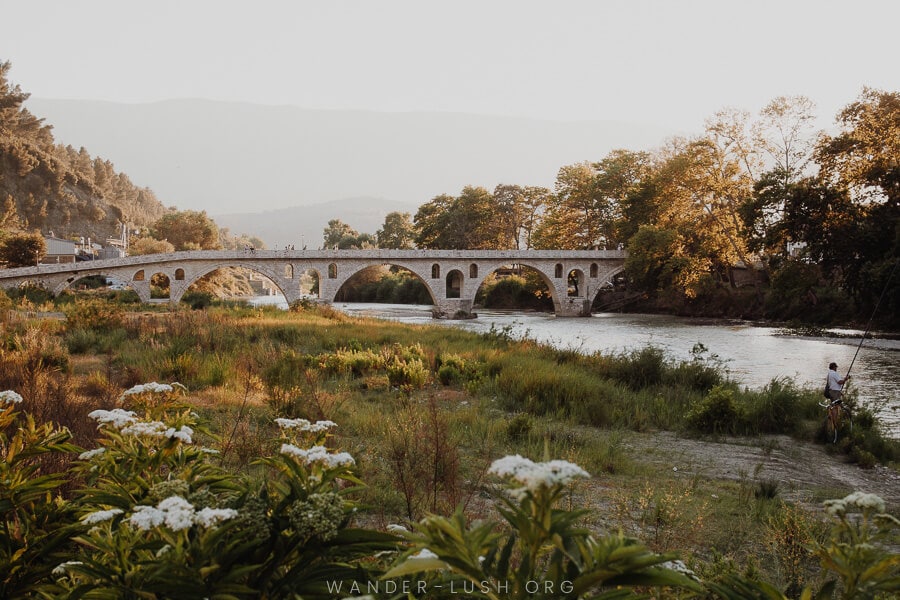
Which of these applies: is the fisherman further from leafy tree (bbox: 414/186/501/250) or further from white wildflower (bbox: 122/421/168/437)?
leafy tree (bbox: 414/186/501/250)

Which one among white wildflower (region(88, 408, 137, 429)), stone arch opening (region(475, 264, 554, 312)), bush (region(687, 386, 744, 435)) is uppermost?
stone arch opening (region(475, 264, 554, 312))

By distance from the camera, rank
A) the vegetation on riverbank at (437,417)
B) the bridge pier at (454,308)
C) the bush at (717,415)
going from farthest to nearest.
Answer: the bridge pier at (454,308) < the bush at (717,415) < the vegetation on riverbank at (437,417)

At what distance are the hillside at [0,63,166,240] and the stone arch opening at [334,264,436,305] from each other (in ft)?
99.5

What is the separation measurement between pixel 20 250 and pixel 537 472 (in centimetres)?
4636

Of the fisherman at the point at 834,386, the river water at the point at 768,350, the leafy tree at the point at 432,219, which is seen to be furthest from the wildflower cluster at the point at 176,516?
the leafy tree at the point at 432,219

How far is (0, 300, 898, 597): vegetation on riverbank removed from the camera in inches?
138

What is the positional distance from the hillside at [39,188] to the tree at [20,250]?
11.6 metres

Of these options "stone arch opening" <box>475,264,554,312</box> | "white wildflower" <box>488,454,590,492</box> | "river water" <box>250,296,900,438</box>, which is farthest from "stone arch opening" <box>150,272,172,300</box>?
"white wildflower" <box>488,454,590,492</box>

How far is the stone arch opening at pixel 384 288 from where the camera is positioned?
58.0 m

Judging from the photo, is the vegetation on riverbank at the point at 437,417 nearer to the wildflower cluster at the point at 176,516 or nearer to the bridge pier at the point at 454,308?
the wildflower cluster at the point at 176,516

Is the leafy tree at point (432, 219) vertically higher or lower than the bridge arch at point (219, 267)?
higher

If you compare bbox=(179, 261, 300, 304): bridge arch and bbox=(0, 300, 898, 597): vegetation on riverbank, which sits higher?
bbox=(179, 261, 300, 304): bridge arch

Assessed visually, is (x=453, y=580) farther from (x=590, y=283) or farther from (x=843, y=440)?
(x=590, y=283)

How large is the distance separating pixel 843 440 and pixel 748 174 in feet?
109
